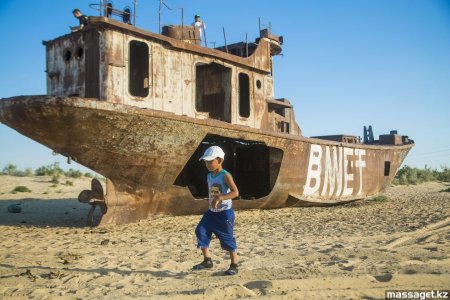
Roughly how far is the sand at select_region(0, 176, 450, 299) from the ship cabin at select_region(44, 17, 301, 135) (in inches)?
84.9

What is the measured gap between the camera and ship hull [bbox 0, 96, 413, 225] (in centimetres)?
530

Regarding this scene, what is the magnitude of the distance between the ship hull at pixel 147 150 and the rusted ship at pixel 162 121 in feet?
0.05

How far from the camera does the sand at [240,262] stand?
270 cm

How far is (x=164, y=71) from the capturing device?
674cm

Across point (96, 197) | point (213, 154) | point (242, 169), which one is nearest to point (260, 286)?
point (213, 154)

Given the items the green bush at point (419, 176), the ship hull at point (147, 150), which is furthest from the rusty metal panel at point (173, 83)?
the green bush at point (419, 176)

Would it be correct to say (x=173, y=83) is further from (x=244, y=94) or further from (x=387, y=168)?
(x=387, y=168)

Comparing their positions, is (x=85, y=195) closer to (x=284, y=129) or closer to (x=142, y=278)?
(x=142, y=278)

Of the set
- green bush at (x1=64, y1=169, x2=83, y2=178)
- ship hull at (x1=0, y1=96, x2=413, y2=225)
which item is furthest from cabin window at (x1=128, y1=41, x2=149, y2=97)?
green bush at (x1=64, y1=169, x2=83, y2=178)

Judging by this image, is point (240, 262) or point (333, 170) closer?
point (240, 262)

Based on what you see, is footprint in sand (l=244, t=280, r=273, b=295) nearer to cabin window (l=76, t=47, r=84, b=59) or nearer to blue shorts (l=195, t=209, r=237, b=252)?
blue shorts (l=195, t=209, r=237, b=252)

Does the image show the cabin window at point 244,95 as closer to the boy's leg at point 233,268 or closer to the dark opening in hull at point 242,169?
the dark opening in hull at point 242,169

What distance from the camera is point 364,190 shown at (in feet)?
35.1

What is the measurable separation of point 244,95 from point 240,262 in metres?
5.80
